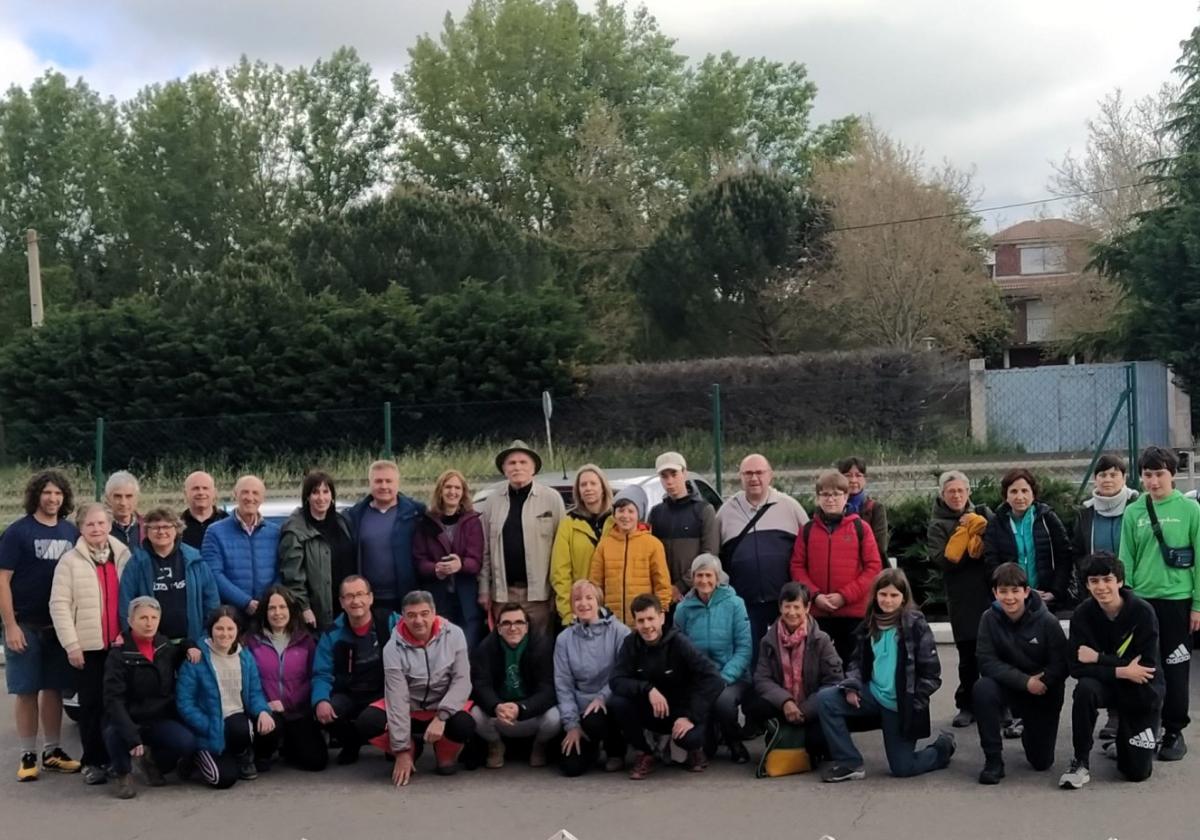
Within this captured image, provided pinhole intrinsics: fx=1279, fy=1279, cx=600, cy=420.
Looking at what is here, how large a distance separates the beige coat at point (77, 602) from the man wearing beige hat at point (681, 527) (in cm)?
326

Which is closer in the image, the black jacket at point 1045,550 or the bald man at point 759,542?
the black jacket at point 1045,550

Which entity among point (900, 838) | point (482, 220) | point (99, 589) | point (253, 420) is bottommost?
→ point (900, 838)

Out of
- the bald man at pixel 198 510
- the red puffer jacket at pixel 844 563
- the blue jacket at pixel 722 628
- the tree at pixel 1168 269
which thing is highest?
the tree at pixel 1168 269

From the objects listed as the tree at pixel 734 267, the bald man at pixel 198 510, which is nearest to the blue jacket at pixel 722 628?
the bald man at pixel 198 510

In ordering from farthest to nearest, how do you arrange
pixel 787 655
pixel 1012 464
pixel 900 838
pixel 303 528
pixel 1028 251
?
pixel 1028 251 < pixel 1012 464 < pixel 303 528 < pixel 787 655 < pixel 900 838

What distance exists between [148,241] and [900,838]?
4837 cm

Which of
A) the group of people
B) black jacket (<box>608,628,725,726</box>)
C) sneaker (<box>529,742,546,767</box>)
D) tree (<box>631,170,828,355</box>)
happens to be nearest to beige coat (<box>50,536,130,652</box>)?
the group of people

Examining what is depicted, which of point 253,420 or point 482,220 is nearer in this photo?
point 253,420

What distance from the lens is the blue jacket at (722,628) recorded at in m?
7.32

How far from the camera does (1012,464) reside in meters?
14.7

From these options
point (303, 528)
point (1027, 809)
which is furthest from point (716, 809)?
point (303, 528)

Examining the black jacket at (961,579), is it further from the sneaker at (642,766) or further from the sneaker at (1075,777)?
the sneaker at (642,766)

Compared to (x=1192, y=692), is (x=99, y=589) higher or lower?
higher

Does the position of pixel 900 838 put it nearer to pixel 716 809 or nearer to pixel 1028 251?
pixel 716 809
